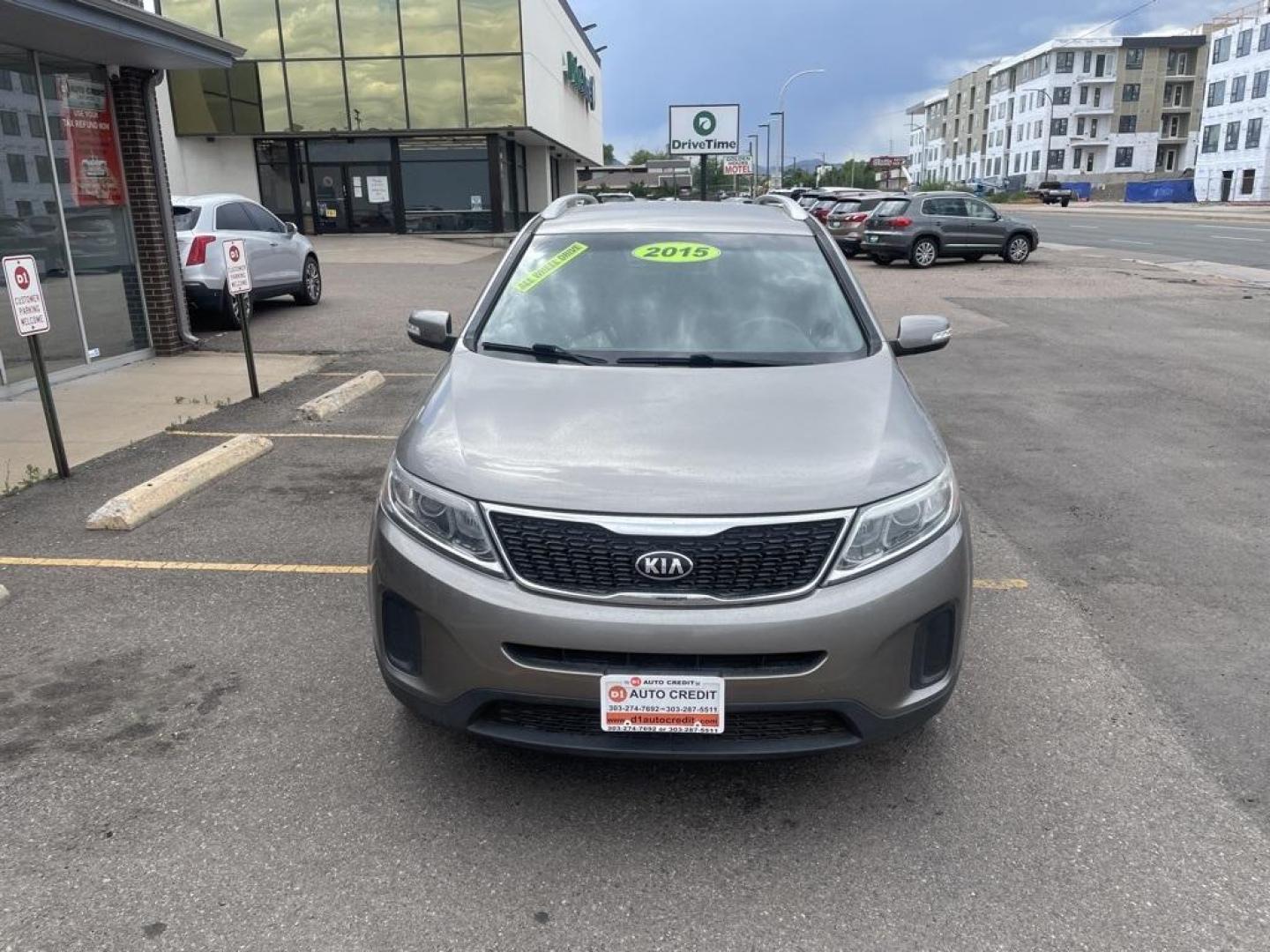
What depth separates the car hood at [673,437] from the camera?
285 cm

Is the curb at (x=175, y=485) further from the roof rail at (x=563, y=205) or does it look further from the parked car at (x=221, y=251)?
the parked car at (x=221, y=251)

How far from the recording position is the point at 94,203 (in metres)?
10.1

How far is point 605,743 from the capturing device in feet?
9.23

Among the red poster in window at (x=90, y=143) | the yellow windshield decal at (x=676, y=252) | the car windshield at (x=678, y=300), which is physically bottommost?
the car windshield at (x=678, y=300)

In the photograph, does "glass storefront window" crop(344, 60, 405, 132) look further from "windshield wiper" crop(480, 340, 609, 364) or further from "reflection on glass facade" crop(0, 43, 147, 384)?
"windshield wiper" crop(480, 340, 609, 364)

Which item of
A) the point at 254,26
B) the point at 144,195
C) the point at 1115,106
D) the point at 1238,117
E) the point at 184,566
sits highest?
the point at 1115,106

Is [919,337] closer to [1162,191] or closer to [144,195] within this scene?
[144,195]

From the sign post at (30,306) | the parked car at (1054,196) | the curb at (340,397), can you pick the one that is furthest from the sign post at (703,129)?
the parked car at (1054,196)

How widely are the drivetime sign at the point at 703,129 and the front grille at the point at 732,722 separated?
27.6 metres

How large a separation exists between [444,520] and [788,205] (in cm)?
316

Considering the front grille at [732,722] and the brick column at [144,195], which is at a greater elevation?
the brick column at [144,195]

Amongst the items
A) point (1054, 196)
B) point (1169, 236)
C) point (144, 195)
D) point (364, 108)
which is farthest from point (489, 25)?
point (1054, 196)

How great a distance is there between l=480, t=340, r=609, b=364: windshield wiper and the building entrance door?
29.2 meters

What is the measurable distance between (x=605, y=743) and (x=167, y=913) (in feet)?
4.10
